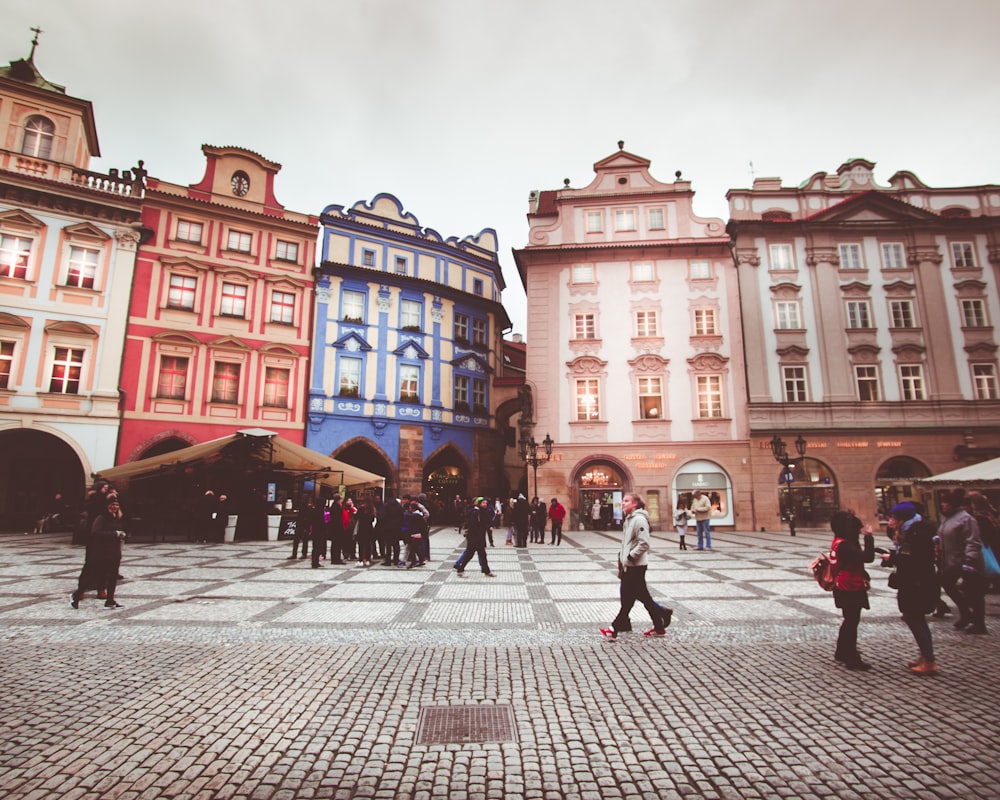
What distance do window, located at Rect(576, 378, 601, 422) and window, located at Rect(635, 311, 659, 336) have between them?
140 inches

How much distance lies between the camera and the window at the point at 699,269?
90.6ft

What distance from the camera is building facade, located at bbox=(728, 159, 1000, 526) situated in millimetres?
25234

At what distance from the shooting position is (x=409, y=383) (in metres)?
29.2

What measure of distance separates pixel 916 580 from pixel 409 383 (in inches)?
1009

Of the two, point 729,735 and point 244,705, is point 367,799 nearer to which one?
point 244,705

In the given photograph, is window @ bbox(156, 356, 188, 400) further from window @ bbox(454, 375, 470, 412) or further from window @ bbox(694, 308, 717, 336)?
window @ bbox(694, 308, 717, 336)

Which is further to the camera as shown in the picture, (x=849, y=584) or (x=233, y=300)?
(x=233, y=300)

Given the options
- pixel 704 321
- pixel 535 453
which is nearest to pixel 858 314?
pixel 704 321

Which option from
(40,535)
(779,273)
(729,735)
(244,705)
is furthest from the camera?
(779,273)

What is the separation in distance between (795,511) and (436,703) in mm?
25663

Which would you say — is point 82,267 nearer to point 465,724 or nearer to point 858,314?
point 465,724

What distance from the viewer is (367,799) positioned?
313 cm

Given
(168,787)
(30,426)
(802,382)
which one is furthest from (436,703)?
(802,382)

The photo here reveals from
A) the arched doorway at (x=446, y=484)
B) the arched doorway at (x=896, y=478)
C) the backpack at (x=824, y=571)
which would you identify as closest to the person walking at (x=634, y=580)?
the backpack at (x=824, y=571)
